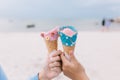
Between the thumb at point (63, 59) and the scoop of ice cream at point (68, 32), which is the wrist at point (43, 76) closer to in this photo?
the thumb at point (63, 59)

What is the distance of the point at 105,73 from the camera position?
5852 millimetres

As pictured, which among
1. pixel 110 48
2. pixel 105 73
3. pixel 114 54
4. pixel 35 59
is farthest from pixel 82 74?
pixel 110 48

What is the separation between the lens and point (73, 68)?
5.16 ft

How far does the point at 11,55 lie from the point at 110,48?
2.80 meters

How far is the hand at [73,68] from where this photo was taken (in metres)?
1.58

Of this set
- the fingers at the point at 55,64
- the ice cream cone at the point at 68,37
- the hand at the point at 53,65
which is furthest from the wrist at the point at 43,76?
the ice cream cone at the point at 68,37

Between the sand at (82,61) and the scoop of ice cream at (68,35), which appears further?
the sand at (82,61)

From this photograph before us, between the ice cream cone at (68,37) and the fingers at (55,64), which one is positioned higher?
the ice cream cone at (68,37)

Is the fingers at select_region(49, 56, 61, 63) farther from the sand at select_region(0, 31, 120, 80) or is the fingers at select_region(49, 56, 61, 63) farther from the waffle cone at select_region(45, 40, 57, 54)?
the sand at select_region(0, 31, 120, 80)

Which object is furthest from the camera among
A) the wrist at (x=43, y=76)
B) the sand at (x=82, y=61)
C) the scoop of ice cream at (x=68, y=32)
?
the sand at (x=82, y=61)

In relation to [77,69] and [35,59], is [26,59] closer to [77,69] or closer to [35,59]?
[35,59]

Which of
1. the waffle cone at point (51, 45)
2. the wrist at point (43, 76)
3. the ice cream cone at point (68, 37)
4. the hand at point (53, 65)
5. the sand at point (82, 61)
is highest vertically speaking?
the ice cream cone at point (68, 37)

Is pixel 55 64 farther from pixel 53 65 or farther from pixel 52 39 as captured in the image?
pixel 52 39

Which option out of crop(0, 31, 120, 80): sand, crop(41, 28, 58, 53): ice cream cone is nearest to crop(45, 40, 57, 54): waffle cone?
crop(41, 28, 58, 53): ice cream cone
